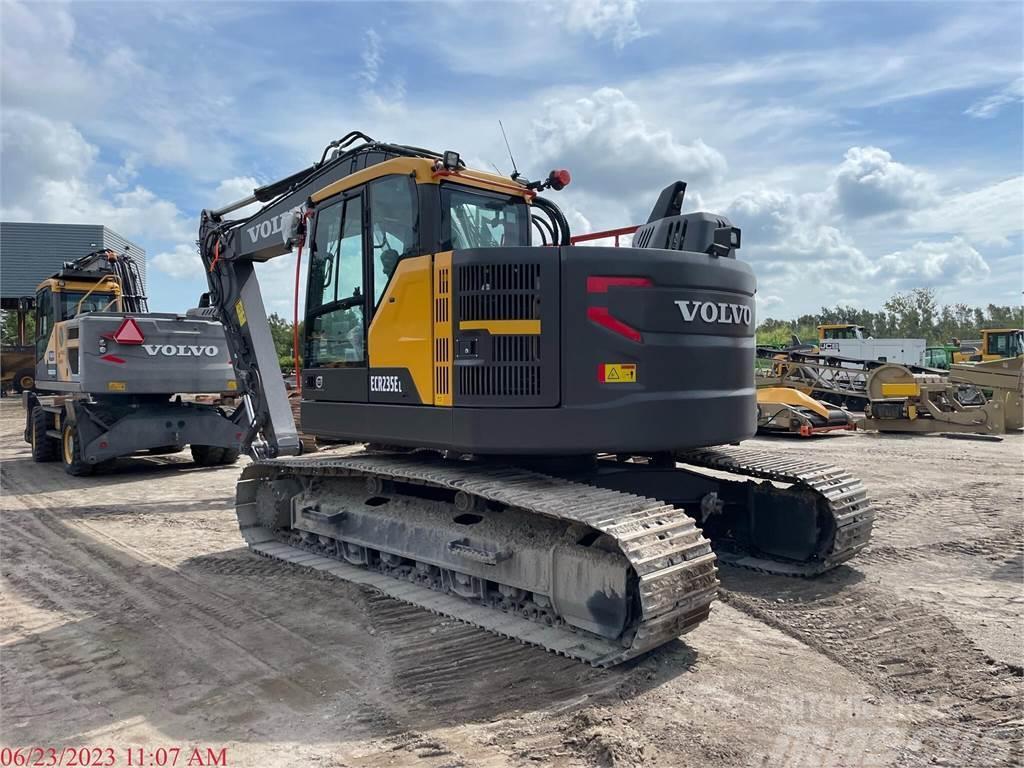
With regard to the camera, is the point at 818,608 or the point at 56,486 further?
the point at 56,486

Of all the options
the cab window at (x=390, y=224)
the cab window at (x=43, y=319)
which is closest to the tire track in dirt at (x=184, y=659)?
the cab window at (x=390, y=224)

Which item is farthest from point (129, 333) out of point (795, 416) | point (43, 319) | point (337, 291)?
point (795, 416)

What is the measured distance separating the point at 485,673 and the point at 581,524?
3.09ft

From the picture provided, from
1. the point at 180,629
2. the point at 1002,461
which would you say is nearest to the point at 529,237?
the point at 180,629

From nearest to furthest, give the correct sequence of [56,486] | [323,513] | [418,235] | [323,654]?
[323,654], [418,235], [323,513], [56,486]

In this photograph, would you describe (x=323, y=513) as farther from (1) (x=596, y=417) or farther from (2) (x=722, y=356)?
(2) (x=722, y=356)

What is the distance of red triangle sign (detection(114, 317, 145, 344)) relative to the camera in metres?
11.2

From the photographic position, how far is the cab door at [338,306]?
215 inches

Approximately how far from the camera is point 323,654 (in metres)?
4.36

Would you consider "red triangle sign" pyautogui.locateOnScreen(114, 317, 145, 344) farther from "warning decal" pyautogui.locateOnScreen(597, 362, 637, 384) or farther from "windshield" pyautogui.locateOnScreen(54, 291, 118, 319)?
"warning decal" pyautogui.locateOnScreen(597, 362, 637, 384)

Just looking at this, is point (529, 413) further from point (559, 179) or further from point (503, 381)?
point (559, 179)

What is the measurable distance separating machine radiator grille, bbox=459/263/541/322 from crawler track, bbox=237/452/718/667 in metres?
1.04

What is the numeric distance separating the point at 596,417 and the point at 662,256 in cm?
107

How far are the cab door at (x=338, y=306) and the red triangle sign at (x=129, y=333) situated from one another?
6.49 m
